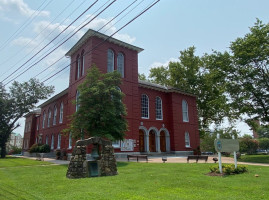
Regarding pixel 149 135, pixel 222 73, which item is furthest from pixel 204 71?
pixel 149 135

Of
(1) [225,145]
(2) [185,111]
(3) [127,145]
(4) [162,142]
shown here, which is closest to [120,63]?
(3) [127,145]

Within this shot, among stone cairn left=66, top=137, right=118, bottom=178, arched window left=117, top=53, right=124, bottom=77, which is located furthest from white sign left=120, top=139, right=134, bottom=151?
stone cairn left=66, top=137, right=118, bottom=178

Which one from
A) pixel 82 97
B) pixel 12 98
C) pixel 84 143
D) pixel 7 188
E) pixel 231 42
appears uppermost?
pixel 231 42

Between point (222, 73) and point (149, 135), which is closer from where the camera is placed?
point (222, 73)

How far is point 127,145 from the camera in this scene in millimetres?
22375

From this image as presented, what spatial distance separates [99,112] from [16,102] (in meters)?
24.2

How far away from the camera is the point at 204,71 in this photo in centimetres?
3878

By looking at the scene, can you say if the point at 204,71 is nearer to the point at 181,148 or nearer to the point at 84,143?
the point at 181,148

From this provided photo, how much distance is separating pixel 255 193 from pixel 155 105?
2172 cm

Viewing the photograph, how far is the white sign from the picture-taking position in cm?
2204

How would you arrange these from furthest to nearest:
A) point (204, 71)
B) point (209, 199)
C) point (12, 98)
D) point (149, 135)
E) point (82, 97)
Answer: point (204, 71), point (12, 98), point (149, 135), point (82, 97), point (209, 199)

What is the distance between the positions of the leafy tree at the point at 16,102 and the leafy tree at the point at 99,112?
21510mm

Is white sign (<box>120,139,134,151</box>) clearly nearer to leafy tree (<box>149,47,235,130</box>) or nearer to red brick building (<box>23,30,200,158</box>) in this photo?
red brick building (<box>23,30,200,158</box>)

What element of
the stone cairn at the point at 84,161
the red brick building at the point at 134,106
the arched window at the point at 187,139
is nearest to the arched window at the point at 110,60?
the red brick building at the point at 134,106
